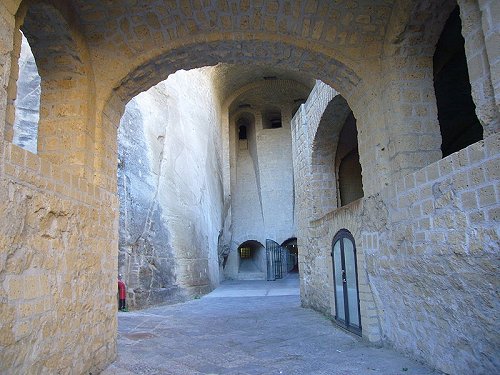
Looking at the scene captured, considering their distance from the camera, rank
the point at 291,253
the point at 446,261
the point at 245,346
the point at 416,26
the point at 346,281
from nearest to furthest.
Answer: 1. the point at 446,261
2. the point at 416,26
3. the point at 245,346
4. the point at 346,281
5. the point at 291,253

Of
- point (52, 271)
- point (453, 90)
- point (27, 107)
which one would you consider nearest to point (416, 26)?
point (453, 90)

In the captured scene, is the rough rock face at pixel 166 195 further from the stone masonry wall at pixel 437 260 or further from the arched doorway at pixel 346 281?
the stone masonry wall at pixel 437 260

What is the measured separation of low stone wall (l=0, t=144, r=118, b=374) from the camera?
103 inches

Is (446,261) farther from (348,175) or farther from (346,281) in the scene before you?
(348,175)

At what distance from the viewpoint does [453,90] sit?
7566 mm

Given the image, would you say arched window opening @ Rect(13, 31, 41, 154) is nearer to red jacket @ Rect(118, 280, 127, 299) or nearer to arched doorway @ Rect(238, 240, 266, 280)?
red jacket @ Rect(118, 280, 127, 299)

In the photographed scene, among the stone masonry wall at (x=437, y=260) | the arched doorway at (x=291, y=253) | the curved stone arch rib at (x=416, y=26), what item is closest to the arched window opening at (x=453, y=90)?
the curved stone arch rib at (x=416, y=26)

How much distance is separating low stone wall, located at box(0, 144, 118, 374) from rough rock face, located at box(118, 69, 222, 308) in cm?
427

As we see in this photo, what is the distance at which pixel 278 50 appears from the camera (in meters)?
4.95

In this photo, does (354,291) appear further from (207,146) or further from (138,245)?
(207,146)

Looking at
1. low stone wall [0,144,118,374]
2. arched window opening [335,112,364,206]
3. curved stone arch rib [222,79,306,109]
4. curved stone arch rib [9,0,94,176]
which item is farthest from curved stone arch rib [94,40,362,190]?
curved stone arch rib [222,79,306,109]

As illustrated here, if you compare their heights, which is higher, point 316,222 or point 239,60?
point 239,60

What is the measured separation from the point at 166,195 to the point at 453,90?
6703 millimetres

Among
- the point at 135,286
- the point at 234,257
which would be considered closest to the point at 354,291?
the point at 135,286
